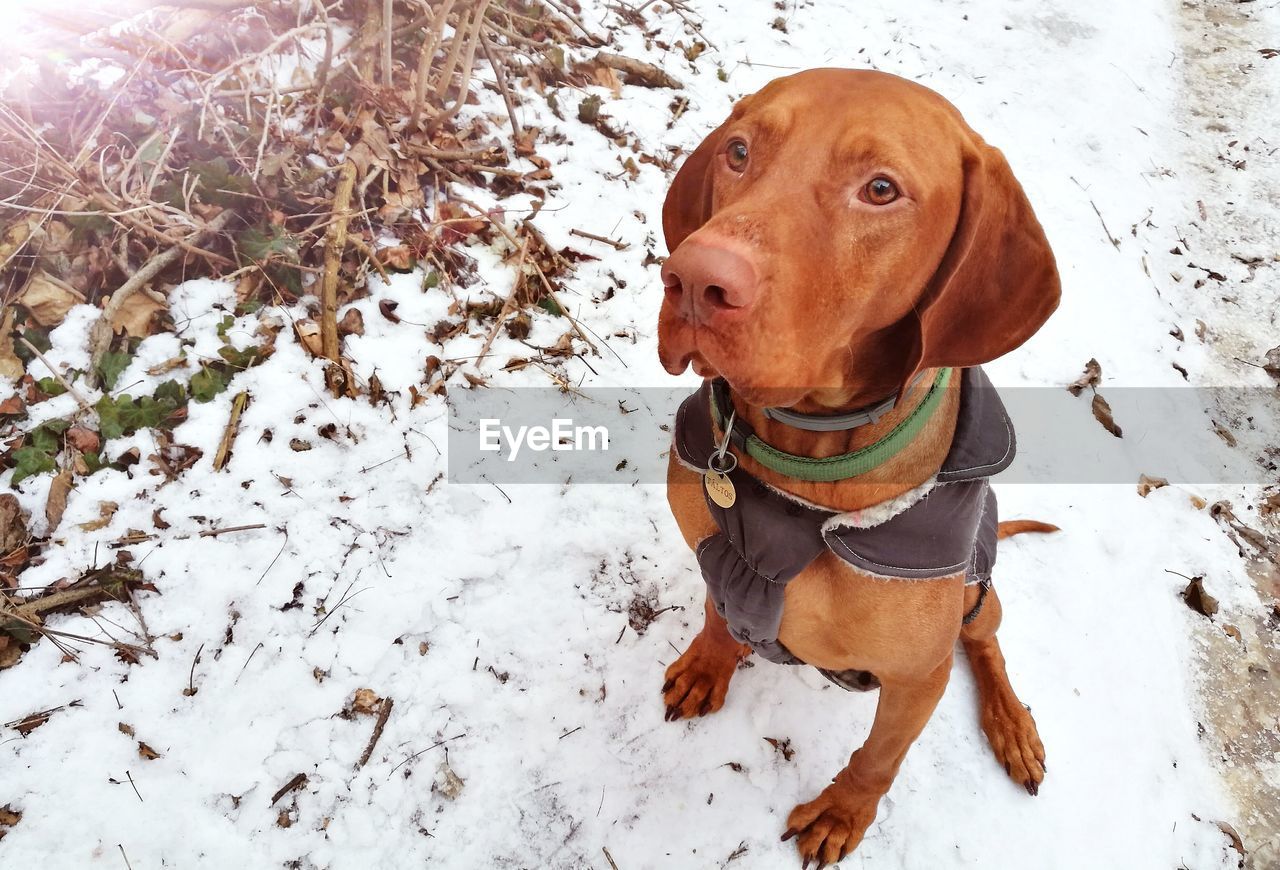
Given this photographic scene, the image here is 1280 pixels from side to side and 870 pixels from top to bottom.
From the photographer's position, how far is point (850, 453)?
5.41 ft

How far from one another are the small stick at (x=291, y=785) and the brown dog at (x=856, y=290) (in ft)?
5.26

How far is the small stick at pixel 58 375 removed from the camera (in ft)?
8.94

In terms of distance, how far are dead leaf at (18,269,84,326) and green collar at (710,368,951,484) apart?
279cm

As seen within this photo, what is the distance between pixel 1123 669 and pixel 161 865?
3414 mm

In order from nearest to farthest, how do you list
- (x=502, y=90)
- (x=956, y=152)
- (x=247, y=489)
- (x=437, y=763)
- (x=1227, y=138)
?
(x=956, y=152)
(x=437, y=763)
(x=247, y=489)
(x=502, y=90)
(x=1227, y=138)

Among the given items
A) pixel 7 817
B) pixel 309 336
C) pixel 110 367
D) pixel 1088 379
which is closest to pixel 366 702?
pixel 7 817

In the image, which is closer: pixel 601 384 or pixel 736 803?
pixel 736 803

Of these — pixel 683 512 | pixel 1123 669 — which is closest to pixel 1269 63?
pixel 1123 669

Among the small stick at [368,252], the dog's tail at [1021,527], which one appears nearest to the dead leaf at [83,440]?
the small stick at [368,252]

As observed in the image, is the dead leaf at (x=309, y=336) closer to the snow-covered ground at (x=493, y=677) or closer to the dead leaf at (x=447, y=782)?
the snow-covered ground at (x=493, y=677)

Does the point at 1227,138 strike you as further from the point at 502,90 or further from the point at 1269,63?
the point at 502,90

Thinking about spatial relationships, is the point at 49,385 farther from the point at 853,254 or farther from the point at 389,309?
the point at 853,254

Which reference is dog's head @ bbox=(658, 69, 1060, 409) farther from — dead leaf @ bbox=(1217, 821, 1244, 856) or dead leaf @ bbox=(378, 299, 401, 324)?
dead leaf @ bbox=(1217, 821, 1244, 856)

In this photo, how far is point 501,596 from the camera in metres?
2.81
